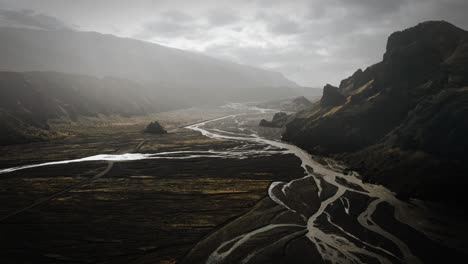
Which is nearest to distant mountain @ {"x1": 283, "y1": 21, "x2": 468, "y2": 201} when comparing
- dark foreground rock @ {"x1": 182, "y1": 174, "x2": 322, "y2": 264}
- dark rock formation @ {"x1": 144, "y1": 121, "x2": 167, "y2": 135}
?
dark foreground rock @ {"x1": 182, "y1": 174, "x2": 322, "y2": 264}

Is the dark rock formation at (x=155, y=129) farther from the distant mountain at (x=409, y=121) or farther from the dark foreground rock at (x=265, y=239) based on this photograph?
the dark foreground rock at (x=265, y=239)

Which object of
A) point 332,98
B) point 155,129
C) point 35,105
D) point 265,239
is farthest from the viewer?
point 35,105

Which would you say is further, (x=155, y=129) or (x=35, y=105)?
(x=35, y=105)

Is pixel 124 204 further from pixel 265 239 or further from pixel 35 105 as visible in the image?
pixel 35 105

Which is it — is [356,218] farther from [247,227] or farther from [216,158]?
[216,158]

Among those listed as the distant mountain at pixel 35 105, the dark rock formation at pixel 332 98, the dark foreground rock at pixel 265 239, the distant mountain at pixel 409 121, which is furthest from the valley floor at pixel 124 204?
the dark rock formation at pixel 332 98

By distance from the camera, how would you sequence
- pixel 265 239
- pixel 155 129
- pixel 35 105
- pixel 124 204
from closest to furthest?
pixel 265 239 → pixel 124 204 → pixel 155 129 → pixel 35 105

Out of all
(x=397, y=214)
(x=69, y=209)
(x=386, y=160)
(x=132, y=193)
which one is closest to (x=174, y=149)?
(x=132, y=193)

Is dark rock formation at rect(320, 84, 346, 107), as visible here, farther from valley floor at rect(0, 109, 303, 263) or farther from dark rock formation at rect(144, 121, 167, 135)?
dark rock formation at rect(144, 121, 167, 135)

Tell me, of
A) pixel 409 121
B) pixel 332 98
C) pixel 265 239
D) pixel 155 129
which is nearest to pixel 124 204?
pixel 265 239
